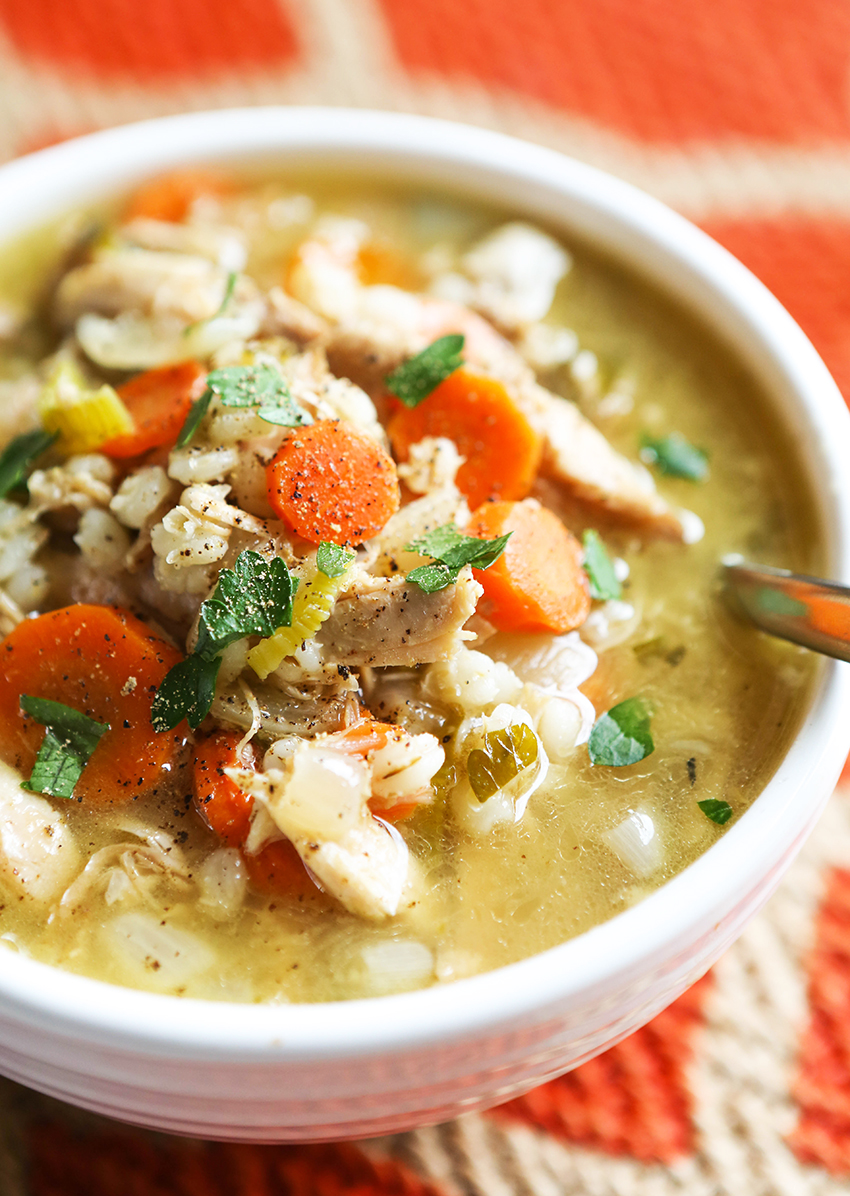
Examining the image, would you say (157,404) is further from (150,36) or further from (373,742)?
(150,36)

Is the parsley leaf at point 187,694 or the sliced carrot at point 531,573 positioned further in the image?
the sliced carrot at point 531,573

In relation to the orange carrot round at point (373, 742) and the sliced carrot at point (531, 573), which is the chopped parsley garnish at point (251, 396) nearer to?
the sliced carrot at point (531, 573)

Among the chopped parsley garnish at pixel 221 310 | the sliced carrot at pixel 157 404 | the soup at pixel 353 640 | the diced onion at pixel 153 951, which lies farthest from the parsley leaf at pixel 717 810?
the chopped parsley garnish at pixel 221 310

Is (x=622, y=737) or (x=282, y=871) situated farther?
(x=622, y=737)

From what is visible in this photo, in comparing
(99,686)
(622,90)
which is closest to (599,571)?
(99,686)

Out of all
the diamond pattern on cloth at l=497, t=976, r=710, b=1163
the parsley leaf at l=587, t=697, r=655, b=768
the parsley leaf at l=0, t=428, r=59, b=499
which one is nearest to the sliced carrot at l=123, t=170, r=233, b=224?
the parsley leaf at l=0, t=428, r=59, b=499

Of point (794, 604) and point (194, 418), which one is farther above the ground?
point (194, 418)

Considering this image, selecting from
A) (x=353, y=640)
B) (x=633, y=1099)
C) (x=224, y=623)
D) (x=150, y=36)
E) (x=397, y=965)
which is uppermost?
(x=150, y=36)
